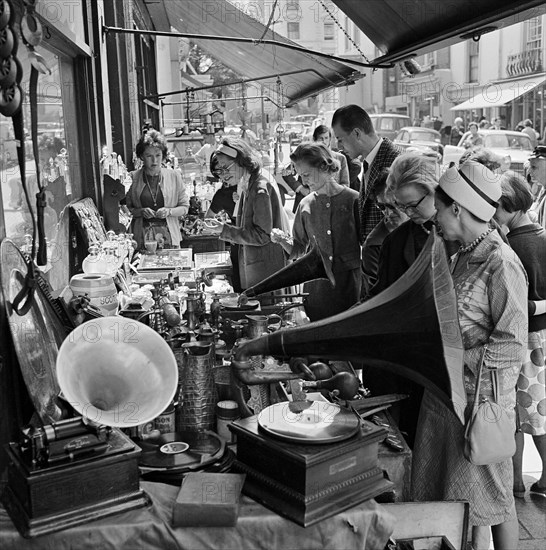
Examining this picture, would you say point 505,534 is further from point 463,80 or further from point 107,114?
point 463,80

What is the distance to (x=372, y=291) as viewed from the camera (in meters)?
3.20

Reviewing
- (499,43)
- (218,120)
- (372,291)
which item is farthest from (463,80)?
(372,291)

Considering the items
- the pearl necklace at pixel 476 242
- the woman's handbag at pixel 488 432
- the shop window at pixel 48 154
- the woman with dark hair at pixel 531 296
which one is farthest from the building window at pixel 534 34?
the woman's handbag at pixel 488 432

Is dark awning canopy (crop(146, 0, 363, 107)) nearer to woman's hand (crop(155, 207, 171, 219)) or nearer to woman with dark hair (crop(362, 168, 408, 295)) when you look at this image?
woman's hand (crop(155, 207, 171, 219))

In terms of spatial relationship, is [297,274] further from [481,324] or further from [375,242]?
[481,324]

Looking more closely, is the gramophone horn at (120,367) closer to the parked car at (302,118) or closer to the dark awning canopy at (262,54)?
the dark awning canopy at (262,54)

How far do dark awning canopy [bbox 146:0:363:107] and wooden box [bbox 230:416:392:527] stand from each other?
14.7 ft

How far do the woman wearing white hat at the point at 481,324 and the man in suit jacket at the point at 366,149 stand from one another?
1.44 m

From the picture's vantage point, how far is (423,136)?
20.1 m

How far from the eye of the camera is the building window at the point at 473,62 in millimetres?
28972

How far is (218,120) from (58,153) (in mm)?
7639

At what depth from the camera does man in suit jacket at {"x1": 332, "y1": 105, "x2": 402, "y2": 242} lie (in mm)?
3977

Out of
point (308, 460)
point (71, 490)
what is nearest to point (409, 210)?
point (308, 460)

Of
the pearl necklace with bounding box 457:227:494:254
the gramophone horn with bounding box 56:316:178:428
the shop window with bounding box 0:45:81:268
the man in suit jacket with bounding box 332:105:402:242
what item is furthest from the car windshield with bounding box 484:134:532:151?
the gramophone horn with bounding box 56:316:178:428
